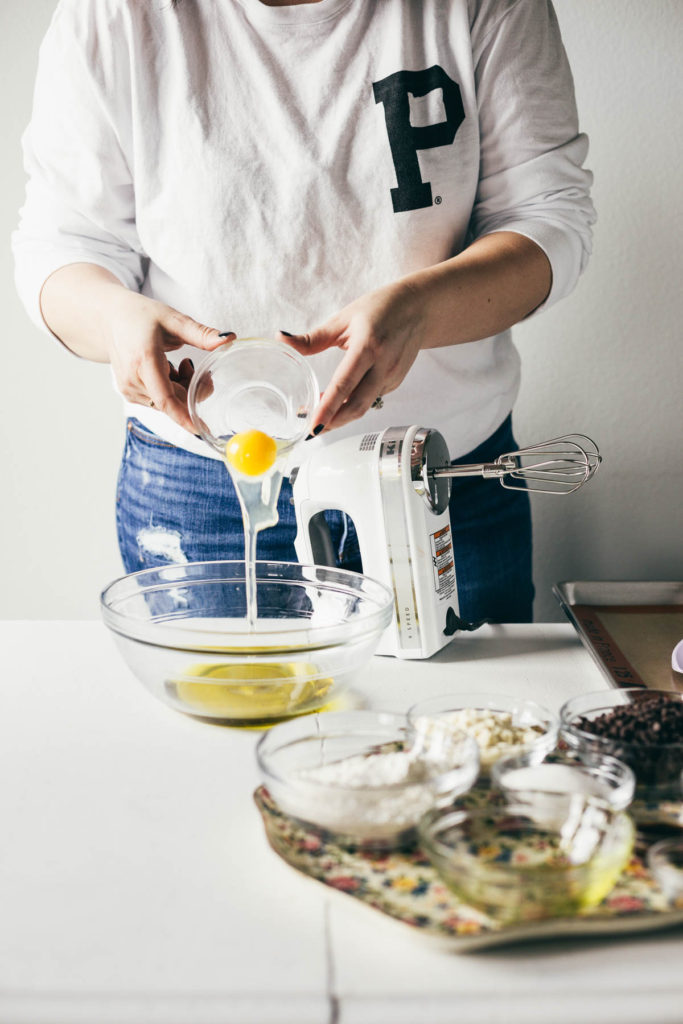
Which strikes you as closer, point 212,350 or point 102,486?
point 212,350

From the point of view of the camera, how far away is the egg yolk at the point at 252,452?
2.69 feet

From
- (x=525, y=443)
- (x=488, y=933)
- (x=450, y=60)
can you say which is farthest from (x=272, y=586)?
(x=525, y=443)

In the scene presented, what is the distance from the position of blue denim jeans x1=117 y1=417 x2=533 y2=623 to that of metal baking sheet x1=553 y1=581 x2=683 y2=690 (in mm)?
111

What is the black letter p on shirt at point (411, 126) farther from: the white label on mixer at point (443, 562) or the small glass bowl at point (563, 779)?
the small glass bowl at point (563, 779)

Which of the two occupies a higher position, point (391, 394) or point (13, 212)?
point (13, 212)

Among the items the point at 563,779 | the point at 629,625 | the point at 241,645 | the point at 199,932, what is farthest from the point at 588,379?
the point at 199,932

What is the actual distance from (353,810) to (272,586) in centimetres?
42

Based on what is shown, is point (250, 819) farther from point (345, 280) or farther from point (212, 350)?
point (345, 280)

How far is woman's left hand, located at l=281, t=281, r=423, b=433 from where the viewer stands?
892 mm

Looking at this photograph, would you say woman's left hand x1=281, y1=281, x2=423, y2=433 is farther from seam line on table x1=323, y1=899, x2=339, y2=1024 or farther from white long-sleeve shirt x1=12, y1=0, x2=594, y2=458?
seam line on table x1=323, y1=899, x2=339, y2=1024

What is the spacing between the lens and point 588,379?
166 centimetres

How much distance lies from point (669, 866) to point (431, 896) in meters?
0.14

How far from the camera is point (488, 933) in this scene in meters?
0.49

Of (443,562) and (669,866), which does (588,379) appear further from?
(669,866)
